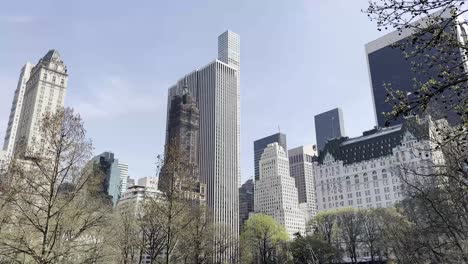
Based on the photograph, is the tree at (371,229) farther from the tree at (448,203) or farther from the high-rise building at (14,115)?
the high-rise building at (14,115)

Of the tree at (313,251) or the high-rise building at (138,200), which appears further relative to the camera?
the tree at (313,251)

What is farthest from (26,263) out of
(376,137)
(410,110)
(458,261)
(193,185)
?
(376,137)

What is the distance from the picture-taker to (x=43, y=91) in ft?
543

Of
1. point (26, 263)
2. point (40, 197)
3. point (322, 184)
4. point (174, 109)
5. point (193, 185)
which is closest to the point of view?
point (26, 263)

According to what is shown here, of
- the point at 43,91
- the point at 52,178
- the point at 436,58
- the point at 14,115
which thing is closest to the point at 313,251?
the point at 52,178

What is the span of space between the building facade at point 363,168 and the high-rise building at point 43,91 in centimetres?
11418

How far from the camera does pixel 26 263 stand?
14617mm

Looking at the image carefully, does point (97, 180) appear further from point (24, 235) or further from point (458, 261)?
point (458, 261)

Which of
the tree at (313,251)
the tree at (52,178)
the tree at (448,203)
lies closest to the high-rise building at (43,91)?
the tree at (313,251)

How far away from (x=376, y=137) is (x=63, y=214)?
4899 inches

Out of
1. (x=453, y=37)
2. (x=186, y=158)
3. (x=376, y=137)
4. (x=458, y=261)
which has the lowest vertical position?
(x=458, y=261)

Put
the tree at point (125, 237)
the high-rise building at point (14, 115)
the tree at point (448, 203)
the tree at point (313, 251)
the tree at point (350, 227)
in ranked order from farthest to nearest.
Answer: the high-rise building at point (14, 115), the tree at point (350, 227), the tree at point (313, 251), the tree at point (125, 237), the tree at point (448, 203)

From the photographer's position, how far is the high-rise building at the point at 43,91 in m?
163

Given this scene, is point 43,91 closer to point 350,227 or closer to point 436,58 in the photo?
point 350,227
